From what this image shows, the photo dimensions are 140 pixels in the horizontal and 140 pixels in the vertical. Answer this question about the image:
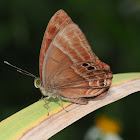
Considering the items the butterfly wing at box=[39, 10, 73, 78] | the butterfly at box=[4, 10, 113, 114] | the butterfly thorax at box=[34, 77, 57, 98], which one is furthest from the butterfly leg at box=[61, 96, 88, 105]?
the butterfly wing at box=[39, 10, 73, 78]

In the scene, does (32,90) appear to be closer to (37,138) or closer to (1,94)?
(1,94)

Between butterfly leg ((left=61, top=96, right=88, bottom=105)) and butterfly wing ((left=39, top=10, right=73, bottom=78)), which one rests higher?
butterfly wing ((left=39, top=10, right=73, bottom=78))

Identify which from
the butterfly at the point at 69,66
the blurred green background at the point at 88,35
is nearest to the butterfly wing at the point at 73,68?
the butterfly at the point at 69,66

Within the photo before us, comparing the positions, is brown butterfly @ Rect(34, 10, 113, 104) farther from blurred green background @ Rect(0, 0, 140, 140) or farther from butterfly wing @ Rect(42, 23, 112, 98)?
blurred green background @ Rect(0, 0, 140, 140)

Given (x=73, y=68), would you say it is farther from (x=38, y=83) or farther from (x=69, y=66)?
(x=38, y=83)

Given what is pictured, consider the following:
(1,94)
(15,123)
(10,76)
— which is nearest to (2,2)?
(10,76)

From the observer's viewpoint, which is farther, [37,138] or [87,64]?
[87,64]

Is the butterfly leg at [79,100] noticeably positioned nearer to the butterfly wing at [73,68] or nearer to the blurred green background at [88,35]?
the butterfly wing at [73,68]
